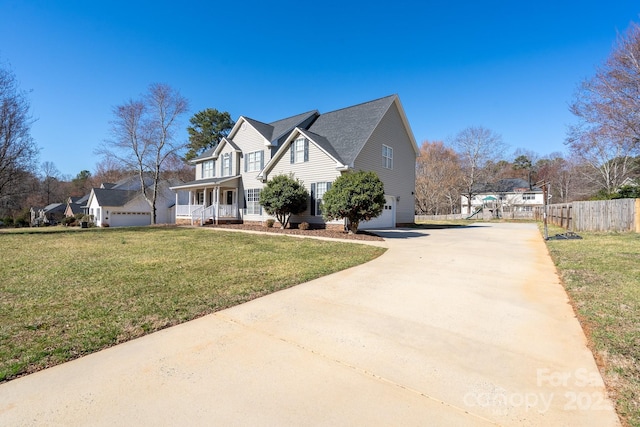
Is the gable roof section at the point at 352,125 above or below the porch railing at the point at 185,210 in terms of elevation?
above

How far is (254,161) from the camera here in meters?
21.0

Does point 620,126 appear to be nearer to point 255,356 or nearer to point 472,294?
point 472,294

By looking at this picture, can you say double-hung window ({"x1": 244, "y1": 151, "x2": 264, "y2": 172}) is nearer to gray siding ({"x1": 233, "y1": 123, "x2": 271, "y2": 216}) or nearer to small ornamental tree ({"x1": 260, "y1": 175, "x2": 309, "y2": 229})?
gray siding ({"x1": 233, "y1": 123, "x2": 271, "y2": 216})

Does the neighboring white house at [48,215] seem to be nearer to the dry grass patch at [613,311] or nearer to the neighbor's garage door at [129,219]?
the neighbor's garage door at [129,219]

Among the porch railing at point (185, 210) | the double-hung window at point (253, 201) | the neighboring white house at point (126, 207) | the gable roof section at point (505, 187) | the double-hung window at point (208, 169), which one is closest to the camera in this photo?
the double-hung window at point (253, 201)

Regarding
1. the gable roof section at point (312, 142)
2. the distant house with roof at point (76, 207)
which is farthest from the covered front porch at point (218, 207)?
the distant house with roof at point (76, 207)

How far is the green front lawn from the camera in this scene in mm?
3135

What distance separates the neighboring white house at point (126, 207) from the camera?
3291cm

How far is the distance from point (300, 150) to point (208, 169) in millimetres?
10911

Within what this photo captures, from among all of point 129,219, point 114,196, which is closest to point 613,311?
point 129,219

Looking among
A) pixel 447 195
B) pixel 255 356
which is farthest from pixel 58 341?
pixel 447 195

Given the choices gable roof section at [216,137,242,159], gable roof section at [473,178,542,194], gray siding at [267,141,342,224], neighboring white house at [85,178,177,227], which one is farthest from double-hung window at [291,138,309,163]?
gable roof section at [473,178,542,194]

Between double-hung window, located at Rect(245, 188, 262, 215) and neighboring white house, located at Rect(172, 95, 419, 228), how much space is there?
1cm

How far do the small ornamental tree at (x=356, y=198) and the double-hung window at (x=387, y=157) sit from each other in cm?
591
